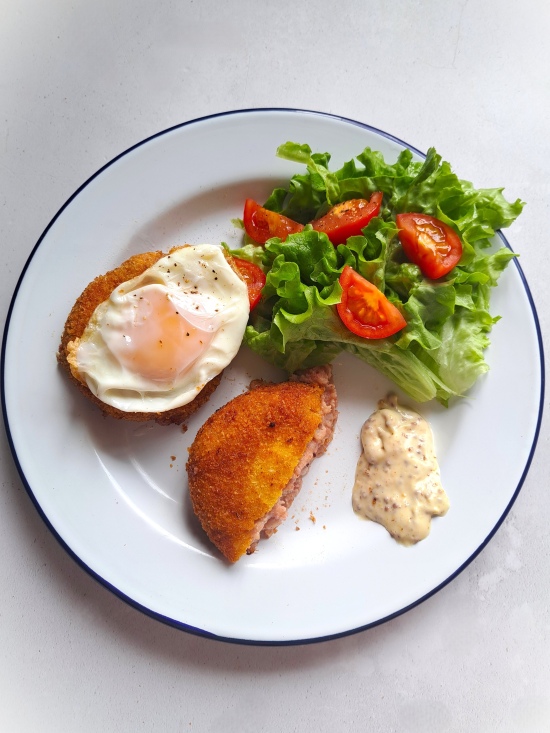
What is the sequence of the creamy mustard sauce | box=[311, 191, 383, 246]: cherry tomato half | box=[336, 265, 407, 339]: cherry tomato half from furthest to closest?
the creamy mustard sauce → box=[311, 191, 383, 246]: cherry tomato half → box=[336, 265, 407, 339]: cherry tomato half

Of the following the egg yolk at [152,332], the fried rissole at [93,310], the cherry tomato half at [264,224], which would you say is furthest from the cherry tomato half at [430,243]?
the fried rissole at [93,310]

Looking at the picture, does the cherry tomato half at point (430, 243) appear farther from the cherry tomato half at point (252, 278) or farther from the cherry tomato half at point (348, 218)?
the cherry tomato half at point (252, 278)

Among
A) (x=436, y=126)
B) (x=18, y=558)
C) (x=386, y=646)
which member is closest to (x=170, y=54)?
(x=436, y=126)

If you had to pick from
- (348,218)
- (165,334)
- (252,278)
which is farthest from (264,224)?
(165,334)

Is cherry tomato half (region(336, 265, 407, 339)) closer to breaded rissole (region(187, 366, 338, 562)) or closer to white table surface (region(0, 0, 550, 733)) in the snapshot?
breaded rissole (region(187, 366, 338, 562))

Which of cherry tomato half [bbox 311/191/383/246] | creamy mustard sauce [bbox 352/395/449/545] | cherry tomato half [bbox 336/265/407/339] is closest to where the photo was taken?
cherry tomato half [bbox 336/265/407/339]

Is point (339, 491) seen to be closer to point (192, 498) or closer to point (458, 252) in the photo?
point (192, 498)

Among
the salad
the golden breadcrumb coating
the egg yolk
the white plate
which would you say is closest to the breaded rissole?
the golden breadcrumb coating
